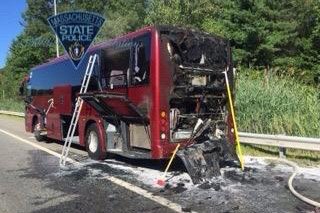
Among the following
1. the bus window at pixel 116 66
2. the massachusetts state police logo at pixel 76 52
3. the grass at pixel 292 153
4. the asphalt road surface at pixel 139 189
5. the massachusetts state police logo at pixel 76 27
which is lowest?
the asphalt road surface at pixel 139 189

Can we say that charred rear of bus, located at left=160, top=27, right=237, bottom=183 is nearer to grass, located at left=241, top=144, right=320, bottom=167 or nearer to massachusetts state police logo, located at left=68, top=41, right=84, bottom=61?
grass, located at left=241, top=144, right=320, bottom=167

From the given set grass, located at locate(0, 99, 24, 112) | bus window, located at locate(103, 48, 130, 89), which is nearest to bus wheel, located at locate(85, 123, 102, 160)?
bus window, located at locate(103, 48, 130, 89)

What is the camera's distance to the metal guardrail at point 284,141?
10.6 metres

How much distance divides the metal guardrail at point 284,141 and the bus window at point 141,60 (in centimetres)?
320

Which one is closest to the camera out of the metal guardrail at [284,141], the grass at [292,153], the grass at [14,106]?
the metal guardrail at [284,141]

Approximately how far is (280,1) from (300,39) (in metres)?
4.46

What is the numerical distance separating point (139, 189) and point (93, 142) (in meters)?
4.39

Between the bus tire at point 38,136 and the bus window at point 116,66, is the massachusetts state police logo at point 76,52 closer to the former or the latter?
the bus window at point 116,66

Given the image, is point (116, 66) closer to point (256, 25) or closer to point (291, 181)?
point (291, 181)

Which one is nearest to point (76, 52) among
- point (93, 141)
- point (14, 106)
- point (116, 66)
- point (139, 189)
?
point (93, 141)

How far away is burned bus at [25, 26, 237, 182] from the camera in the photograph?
1020 centimetres

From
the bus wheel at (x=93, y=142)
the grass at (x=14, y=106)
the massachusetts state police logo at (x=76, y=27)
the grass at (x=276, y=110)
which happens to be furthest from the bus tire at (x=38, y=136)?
the grass at (x=14, y=106)

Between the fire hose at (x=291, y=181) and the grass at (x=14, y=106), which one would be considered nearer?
the fire hose at (x=291, y=181)

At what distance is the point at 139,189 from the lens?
9.00m
